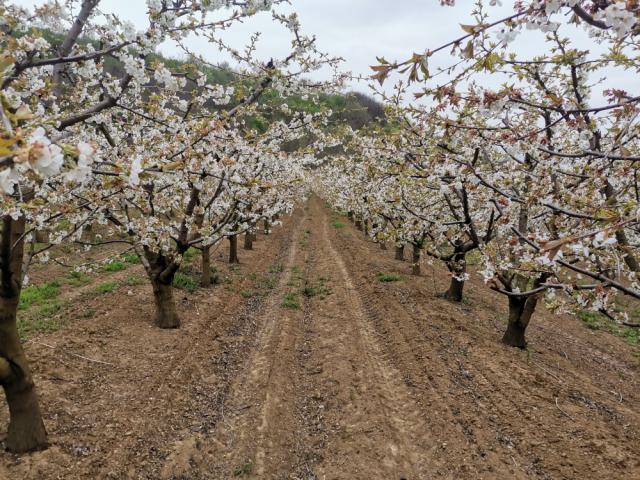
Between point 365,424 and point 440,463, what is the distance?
47.3 inches

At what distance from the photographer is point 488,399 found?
690 cm

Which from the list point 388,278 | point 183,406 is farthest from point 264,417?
point 388,278

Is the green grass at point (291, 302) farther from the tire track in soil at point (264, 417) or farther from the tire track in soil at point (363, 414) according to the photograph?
the tire track in soil at point (264, 417)

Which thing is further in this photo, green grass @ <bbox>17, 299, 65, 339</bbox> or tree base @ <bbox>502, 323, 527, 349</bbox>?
tree base @ <bbox>502, 323, 527, 349</bbox>

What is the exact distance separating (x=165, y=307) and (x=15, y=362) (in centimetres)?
463

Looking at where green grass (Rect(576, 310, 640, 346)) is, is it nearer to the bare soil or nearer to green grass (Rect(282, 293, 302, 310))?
the bare soil

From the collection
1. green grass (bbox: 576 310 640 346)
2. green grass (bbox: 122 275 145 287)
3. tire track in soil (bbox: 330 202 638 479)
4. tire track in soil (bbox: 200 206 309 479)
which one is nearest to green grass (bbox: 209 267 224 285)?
green grass (bbox: 122 275 145 287)

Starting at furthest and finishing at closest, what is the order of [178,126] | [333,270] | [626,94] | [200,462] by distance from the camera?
[333,270] < [178,126] < [200,462] < [626,94]

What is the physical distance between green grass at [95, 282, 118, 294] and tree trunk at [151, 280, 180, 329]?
2.96 metres

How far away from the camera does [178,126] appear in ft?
20.0

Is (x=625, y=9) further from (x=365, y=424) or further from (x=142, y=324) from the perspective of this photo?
(x=142, y=324)

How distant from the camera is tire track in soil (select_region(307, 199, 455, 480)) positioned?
529 cm

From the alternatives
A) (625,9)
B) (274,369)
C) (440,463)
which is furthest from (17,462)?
(625,9)

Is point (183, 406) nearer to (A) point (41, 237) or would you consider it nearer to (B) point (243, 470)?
(B) point (243, 470)
